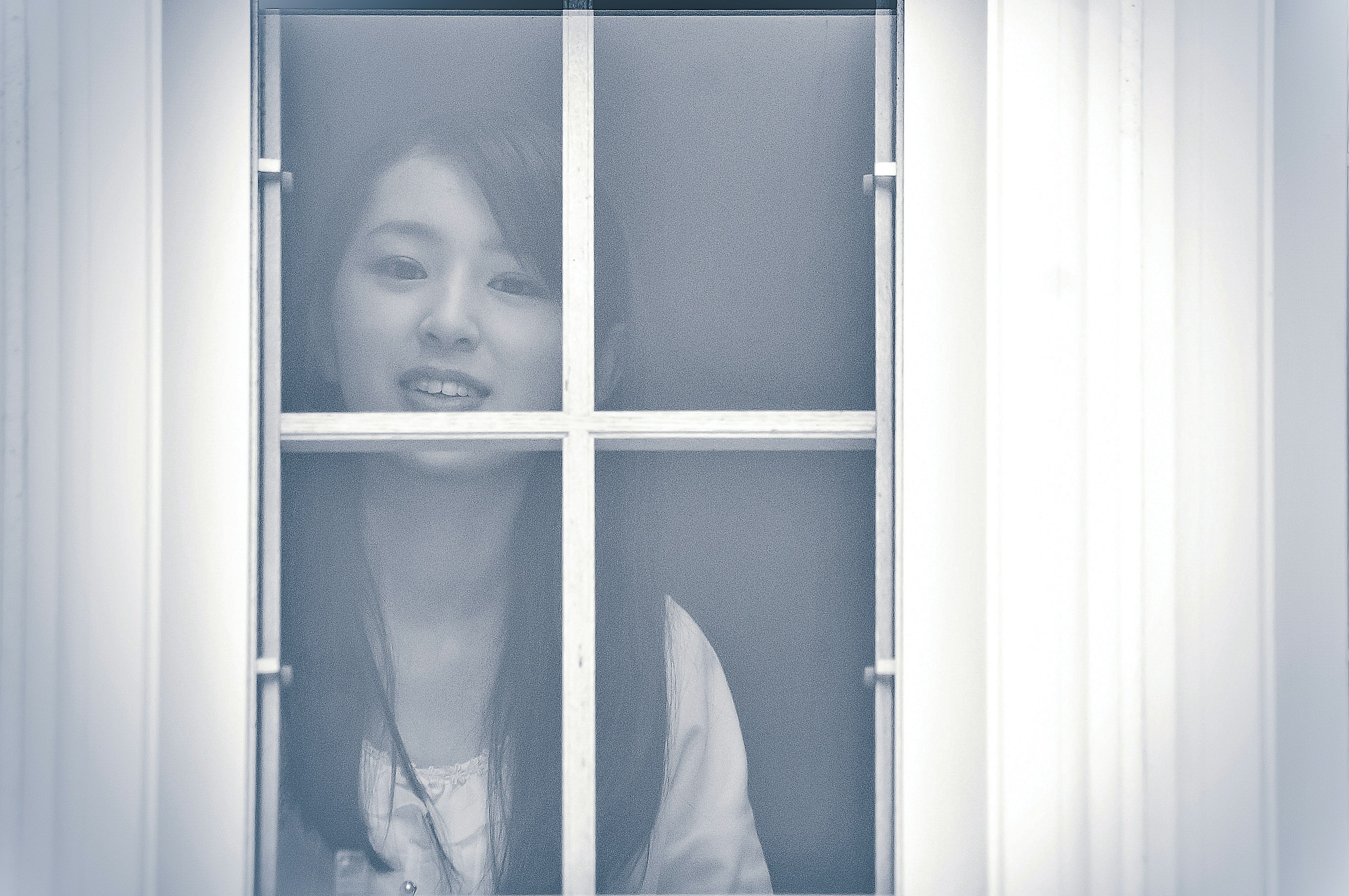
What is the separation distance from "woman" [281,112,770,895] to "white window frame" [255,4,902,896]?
0.06 feet

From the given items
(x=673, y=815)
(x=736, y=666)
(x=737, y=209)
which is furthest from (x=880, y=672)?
(x=737, y=209)

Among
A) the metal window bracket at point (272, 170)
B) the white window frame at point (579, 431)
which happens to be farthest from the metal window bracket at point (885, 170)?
the metal window bracket at point (272, 170)

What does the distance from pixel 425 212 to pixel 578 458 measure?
31 cm

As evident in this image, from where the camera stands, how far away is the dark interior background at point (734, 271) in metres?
0.88

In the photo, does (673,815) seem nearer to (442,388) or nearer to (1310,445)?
(442,388)

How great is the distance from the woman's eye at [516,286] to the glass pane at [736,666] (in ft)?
0.62

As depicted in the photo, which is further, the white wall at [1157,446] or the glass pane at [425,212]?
the glass pane at [425,212]

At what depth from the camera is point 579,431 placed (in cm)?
87

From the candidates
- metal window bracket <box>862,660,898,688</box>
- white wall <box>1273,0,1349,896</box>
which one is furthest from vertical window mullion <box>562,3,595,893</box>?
white wall <box>1273,0,1349,896</box>

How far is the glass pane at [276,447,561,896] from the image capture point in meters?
0.86

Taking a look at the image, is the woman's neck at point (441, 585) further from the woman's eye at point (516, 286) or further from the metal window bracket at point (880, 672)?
the metal window bracket at point (880, 672)

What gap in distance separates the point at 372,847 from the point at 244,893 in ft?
0.38

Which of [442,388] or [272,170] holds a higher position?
[272,170]

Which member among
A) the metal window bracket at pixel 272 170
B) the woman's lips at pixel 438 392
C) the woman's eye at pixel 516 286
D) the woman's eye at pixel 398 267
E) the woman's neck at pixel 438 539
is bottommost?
the woman's neck at pixel 438 539
